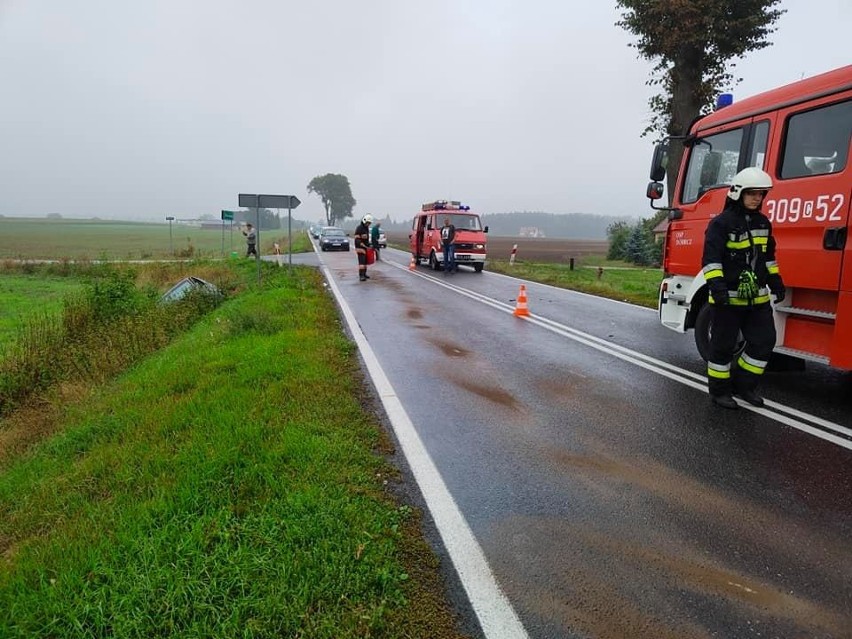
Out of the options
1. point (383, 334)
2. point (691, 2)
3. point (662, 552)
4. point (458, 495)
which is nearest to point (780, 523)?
point (662, 552)

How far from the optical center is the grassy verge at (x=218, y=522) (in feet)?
7.48

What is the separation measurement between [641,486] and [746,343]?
232 centimetres

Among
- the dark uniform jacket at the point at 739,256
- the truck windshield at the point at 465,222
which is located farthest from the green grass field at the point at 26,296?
the truck windshield at the point at 465,222

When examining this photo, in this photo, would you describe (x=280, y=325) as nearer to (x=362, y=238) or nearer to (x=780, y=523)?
(x=780, y=523)

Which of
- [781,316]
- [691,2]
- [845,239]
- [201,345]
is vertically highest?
[691,2]

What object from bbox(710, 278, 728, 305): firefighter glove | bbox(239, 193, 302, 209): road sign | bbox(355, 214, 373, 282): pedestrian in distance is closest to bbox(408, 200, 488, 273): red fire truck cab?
bbox(355, 214, 373, 282): pedestrian in distance

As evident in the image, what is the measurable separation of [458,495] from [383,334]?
200 inches

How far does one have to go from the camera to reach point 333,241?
115 feet

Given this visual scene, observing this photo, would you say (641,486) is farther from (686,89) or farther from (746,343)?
(686,89)

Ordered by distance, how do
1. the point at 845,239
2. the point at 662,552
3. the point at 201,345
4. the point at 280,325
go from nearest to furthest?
1. the point at 662,552
2. the point at 845,239
3. the point at 201,345
4. the point at 280,325

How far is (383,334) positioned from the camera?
8273 millimetres

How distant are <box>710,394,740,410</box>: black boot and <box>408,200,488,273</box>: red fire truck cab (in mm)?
15023

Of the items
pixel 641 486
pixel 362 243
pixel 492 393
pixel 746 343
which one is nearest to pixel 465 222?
pixel 362 243

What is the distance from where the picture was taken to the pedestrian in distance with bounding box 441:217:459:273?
19.2m
